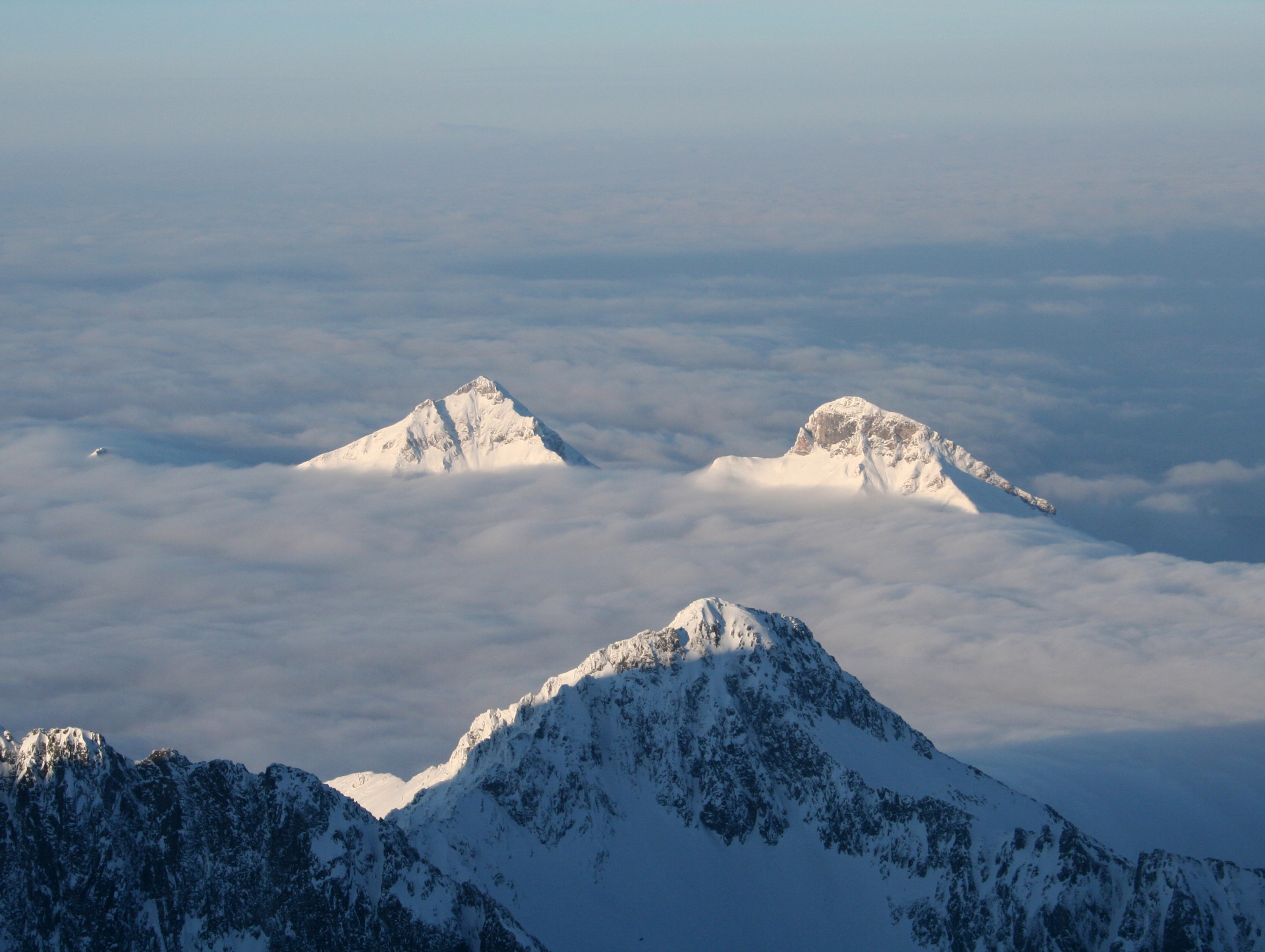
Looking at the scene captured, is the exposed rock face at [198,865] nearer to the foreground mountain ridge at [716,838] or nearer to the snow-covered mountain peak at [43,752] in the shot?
the snow-covered mountain peak at [43,752]

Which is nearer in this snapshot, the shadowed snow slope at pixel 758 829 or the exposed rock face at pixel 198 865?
the exposed rock face at pixel 198 865

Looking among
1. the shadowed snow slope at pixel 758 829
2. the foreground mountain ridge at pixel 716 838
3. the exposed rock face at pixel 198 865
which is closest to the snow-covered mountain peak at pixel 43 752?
the exposed rock face at pixel 198 865

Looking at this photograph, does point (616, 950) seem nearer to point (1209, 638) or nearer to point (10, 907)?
point (10, 907)

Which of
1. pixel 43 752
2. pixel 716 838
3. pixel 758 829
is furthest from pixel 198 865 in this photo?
pixel 758 829

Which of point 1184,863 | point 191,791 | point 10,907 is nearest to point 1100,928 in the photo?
point 1184,863

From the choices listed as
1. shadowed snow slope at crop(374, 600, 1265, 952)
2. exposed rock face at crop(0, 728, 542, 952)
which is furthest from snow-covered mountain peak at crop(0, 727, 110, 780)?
shadowed snow slope at crop(374, 600, 1265, 952)
